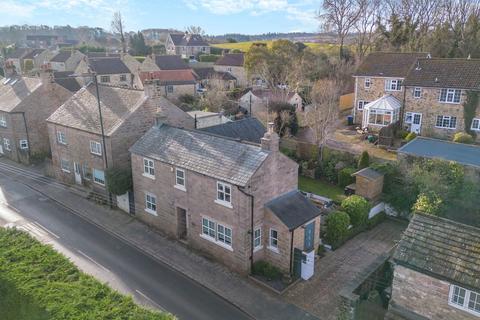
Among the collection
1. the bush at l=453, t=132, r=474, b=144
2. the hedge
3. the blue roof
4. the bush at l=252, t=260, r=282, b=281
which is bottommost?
the bush at l=252, t=260, r=282, b=281

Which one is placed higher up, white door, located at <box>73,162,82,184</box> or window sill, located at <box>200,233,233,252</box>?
white door, located at <box>73,162,82,184</box>

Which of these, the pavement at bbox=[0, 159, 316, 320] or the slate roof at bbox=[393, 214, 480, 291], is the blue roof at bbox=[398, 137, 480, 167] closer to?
the slate roof at bbox=[393, 214, 480, 291]

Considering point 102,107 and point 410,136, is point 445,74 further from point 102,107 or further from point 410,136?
point 102,107

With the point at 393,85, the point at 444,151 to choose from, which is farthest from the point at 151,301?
the point at 393,85

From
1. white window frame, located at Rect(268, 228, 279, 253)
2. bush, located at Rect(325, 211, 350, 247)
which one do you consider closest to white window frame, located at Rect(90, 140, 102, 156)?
white window frame, located at Rect(268, 228, 279, 253)

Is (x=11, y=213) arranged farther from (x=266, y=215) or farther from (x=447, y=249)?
(x=447, y=249)

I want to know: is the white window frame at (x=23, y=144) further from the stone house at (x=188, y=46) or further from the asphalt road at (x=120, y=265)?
the stone house at (x=188, y=46)

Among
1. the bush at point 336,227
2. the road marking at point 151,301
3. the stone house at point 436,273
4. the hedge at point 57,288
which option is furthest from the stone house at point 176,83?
the stone house at point 436,273
